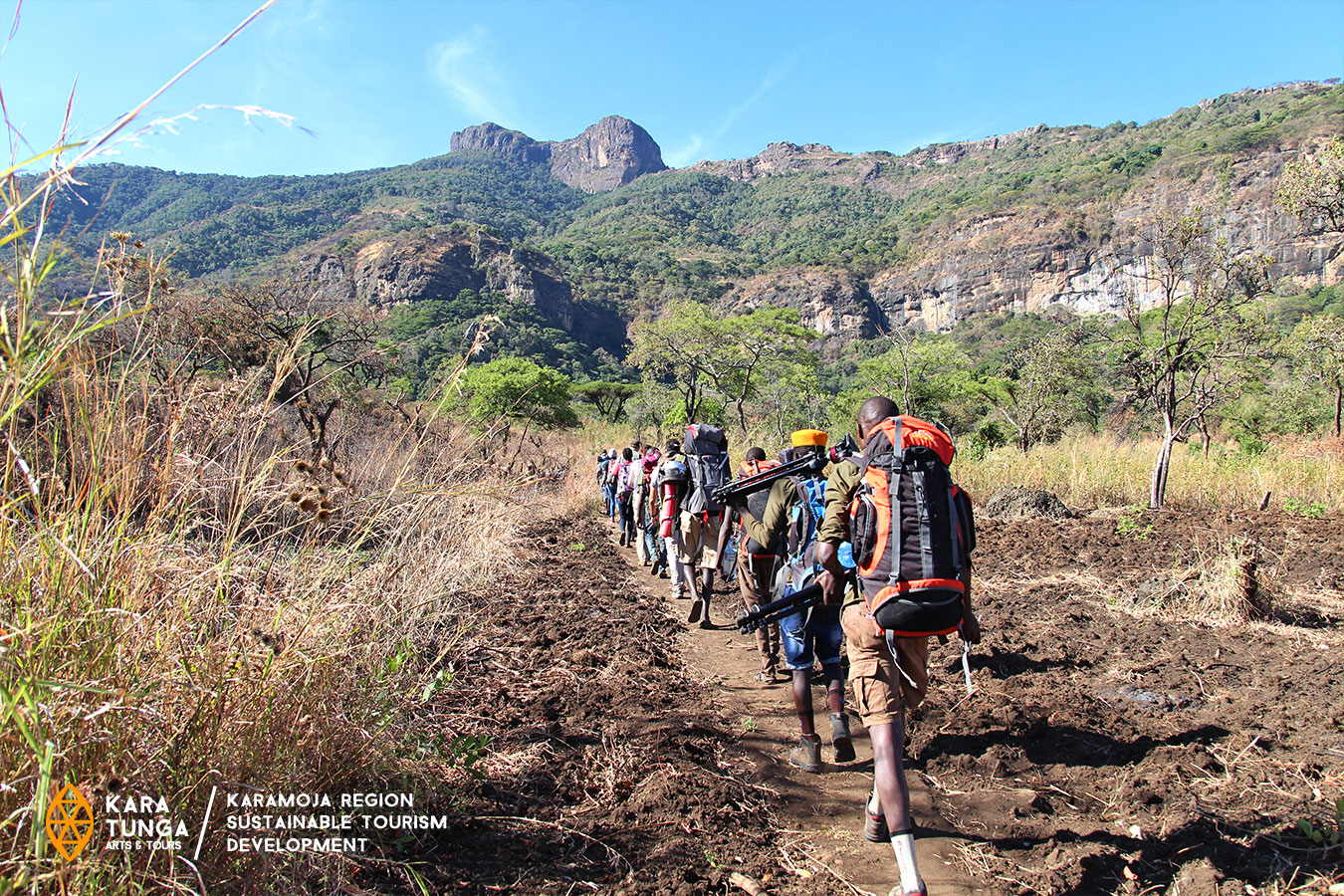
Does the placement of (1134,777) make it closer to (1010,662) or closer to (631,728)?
(1010,662)

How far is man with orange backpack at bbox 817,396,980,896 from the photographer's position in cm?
249

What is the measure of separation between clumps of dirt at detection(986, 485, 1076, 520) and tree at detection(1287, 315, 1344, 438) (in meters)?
16.2

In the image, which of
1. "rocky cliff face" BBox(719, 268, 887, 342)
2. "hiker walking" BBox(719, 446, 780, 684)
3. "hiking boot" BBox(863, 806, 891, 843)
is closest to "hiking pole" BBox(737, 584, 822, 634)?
"hiking boot" BBox(863, 806, 891, 843)

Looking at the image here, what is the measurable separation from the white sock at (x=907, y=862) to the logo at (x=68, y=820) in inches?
91.3

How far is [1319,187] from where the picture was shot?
9.35 m

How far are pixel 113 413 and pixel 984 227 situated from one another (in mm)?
130522

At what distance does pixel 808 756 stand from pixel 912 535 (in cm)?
161

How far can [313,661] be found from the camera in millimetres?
2113

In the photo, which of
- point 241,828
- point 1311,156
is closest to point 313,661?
point 241,828

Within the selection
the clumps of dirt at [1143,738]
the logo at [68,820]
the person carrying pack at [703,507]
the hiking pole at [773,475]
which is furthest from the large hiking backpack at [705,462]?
the logo at [68,820]

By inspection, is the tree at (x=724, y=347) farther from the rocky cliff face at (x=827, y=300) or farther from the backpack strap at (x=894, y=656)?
the rocky cliff face at (x=827, y=300)

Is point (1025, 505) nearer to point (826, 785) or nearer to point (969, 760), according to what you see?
point (969, 760)

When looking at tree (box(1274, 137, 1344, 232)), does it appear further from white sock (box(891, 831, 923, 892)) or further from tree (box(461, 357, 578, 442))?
tree (box(461, 357, 578, 442))

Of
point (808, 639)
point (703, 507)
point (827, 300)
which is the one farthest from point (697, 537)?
point (827, 300)
